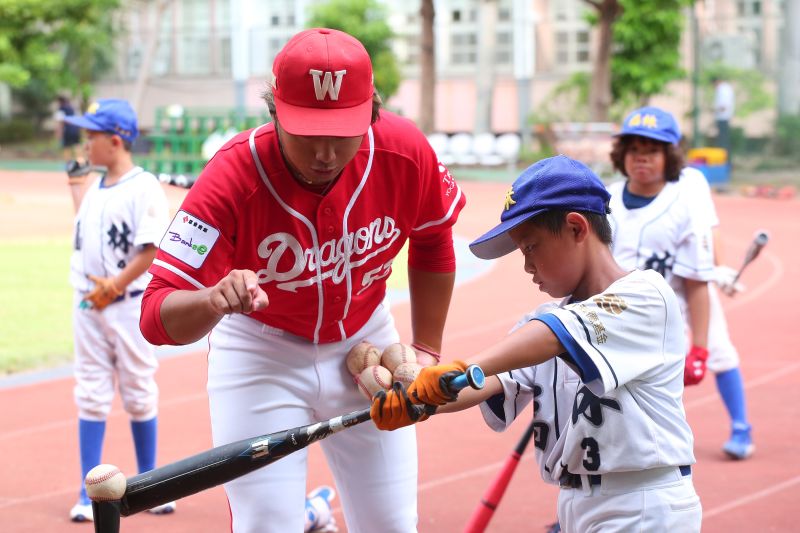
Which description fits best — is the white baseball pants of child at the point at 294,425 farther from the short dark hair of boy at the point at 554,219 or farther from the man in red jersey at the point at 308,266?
the short dark hair of boy at the point at 554,219

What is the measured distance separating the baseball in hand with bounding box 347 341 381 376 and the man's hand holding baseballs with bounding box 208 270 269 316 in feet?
2.64

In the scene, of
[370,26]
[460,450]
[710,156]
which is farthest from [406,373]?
[370,26]

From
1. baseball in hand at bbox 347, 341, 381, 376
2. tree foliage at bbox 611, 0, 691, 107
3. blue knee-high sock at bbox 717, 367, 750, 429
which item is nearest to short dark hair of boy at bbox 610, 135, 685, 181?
blue knee-high sock at bbox 717, 367, 750, 429

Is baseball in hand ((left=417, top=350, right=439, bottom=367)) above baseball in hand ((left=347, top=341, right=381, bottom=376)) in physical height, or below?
below

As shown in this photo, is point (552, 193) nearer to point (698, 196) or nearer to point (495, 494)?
point (495, 494)

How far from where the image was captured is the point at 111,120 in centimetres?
571

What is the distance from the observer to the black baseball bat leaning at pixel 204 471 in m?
2.98

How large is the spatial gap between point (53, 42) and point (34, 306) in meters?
25.7

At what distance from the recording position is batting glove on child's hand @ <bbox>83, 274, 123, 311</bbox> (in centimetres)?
549

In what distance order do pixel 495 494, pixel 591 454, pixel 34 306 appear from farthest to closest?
pixel 34 306, pixel 495 494, pixel 591 454

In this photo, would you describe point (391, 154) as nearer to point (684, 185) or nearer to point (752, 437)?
point (684, 185)

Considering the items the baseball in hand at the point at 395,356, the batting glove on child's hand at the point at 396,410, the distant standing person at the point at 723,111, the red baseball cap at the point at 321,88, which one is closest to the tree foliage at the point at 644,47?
the distant standing person at the point at 723,111

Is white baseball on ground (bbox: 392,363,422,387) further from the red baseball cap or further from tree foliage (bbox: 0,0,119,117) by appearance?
tree foliage (bbox: 0,0,119,117)

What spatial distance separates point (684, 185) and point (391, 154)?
2568 millimetres
